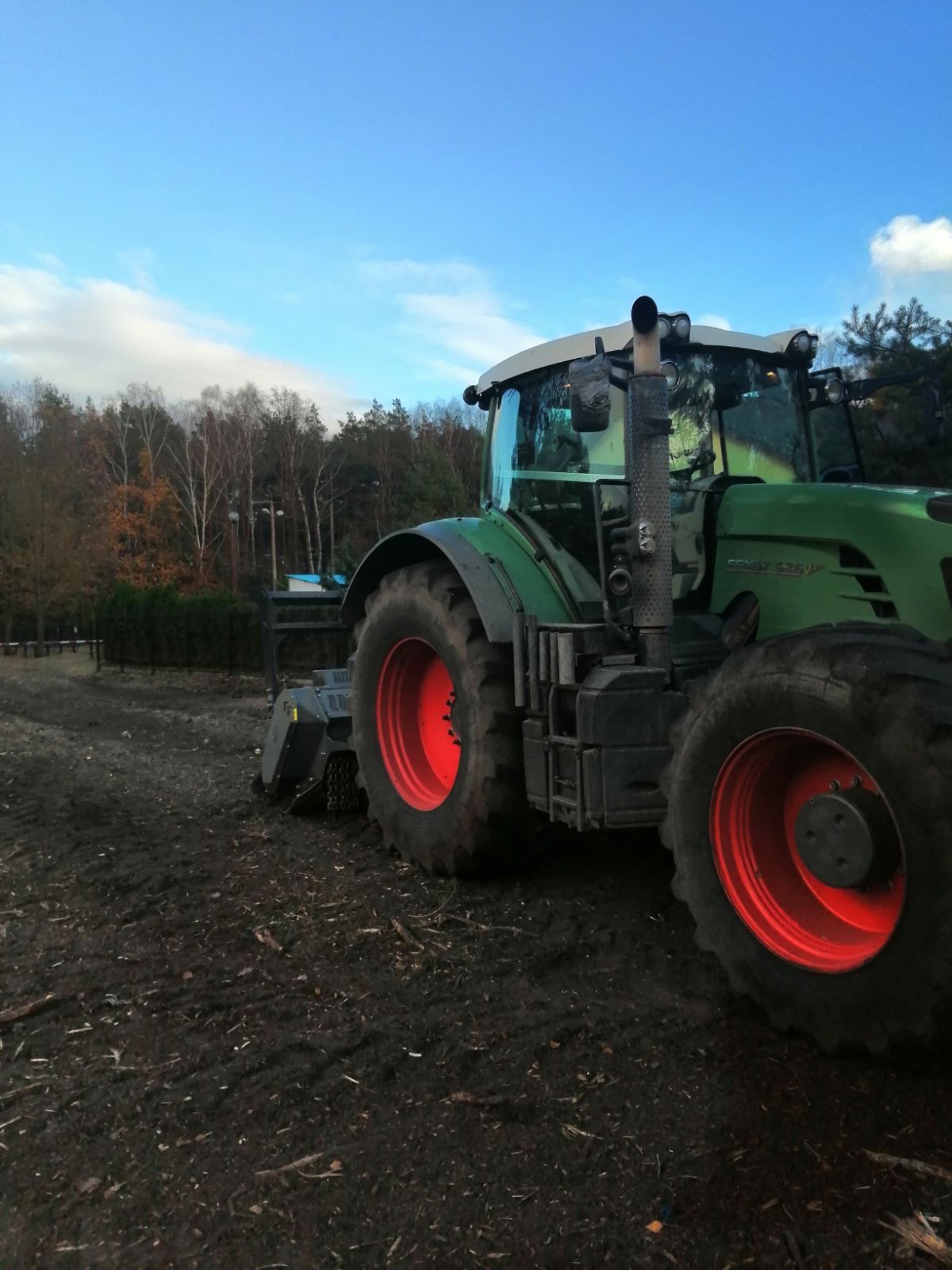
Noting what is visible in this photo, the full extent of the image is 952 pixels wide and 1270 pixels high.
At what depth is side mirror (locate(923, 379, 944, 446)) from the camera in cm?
466

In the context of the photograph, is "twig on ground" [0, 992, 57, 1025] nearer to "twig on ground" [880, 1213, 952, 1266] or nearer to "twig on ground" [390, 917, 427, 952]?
"twig on ground" [390, 917, 427, 952]

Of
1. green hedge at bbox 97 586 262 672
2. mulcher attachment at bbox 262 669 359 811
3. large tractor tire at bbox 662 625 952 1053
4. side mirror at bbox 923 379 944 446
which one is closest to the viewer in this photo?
large tractor tire at bbox 662 625 952 1053

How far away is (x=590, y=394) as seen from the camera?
377 cm

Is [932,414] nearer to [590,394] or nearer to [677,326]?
[677,326]

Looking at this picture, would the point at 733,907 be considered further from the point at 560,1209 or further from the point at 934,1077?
the point at 560,1209

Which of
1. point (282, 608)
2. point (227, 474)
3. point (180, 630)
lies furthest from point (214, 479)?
point (282, 608)

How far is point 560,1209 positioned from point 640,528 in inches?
95.6

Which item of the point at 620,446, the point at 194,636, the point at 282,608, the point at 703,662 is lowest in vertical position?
the point at 194,636

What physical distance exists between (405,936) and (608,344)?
2.65 meters

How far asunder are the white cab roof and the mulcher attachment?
7.34 ft

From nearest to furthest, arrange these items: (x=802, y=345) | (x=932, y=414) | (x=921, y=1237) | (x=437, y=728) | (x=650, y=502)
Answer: (x=921, y=1237), (x=650, y=502), (x=932, y=414), (x=802, y=345), (x=437, y=728)

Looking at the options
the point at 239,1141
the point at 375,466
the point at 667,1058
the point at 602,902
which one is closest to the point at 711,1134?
the point at 667,1058

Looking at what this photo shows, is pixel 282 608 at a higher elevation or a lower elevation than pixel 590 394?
lower

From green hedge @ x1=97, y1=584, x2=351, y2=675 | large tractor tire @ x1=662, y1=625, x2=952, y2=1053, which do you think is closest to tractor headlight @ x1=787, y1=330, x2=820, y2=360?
large tractor tire @ x1=662, y1=625, x2=952, y2=1053
